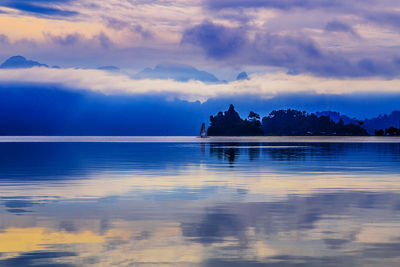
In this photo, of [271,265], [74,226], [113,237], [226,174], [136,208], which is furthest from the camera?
[226,174]

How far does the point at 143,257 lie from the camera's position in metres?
15.4

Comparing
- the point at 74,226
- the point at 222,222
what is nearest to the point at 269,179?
the point at 222,222

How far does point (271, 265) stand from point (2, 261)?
22.6 feet

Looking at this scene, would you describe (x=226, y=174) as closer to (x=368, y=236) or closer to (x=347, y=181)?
(x=347, y=181)

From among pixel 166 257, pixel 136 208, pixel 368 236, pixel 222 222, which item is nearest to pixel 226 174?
pixel 136 208

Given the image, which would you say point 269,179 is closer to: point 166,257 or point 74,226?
point 74,226

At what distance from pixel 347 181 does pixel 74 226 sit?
2342 cm

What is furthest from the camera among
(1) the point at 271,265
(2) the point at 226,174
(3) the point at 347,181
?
(2) the point at 226,174

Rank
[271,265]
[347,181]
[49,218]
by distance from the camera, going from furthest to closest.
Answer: [347,181] → [49,218] → [271,265]

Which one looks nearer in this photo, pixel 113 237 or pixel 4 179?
pixel 113 237

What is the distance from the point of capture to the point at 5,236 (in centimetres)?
1847

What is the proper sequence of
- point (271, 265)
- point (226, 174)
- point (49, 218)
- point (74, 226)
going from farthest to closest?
point (226, 174) < point (49, 218) < point (74, 226) < point (271, 265)

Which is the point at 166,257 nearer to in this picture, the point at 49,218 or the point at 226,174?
the point at 49,218

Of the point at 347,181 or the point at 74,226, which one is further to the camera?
the point at 347,181
